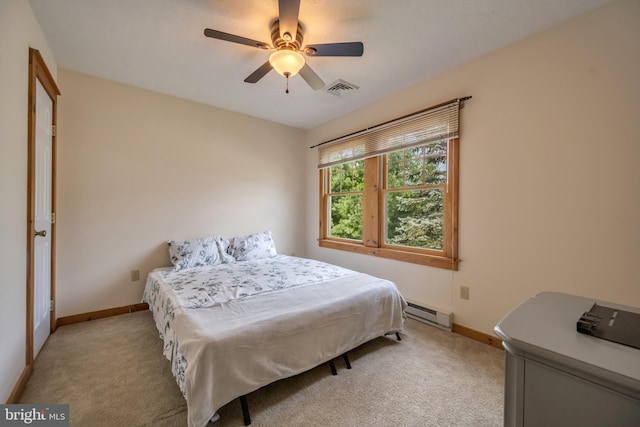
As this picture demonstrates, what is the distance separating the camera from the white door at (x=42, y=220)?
6.46 feet

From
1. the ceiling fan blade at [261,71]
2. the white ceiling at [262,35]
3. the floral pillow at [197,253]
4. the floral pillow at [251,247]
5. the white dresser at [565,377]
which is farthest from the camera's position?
the floral pillow at [251,247]

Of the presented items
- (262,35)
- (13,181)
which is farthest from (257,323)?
(262,35)

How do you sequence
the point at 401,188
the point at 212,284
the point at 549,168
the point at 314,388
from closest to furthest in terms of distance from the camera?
the point at 314,388 → the point at 549,168 → the point at 212,284 → the point at 401,188

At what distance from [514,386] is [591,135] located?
1938 mm

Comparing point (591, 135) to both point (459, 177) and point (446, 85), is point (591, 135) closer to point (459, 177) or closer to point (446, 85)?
point (459, 177)

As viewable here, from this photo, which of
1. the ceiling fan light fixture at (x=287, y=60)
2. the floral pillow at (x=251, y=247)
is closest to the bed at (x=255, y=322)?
the floral pillow at (x=251, y=247)

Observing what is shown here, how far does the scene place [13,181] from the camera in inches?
60.7

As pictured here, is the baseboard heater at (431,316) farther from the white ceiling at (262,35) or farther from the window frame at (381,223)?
the white ceiling at (262,35)

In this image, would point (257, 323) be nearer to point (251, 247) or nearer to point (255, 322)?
point (255, 322)

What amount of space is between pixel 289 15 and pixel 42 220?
2.51 meters

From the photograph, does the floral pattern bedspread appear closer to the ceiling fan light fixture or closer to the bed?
the bed

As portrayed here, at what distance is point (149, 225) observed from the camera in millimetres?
2982

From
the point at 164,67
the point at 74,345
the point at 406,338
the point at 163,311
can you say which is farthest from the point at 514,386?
the point at 164,67

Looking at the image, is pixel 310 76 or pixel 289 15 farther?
pixel 310 76
